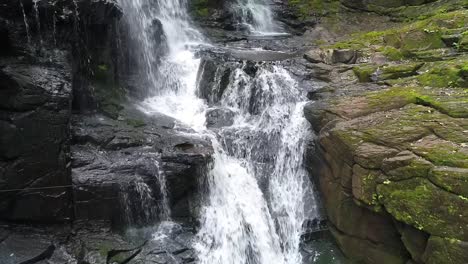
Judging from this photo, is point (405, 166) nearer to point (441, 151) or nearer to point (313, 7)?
point (441, 151)

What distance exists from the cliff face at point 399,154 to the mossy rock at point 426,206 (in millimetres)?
15

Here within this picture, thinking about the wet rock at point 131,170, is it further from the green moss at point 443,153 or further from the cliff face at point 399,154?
the green moss at point 443,153

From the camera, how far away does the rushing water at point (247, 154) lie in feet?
27.4

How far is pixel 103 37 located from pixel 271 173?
19.7 ft

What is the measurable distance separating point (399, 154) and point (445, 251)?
183 centimetres

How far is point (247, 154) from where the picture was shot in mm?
9750

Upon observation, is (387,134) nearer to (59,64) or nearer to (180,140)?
(180,140)

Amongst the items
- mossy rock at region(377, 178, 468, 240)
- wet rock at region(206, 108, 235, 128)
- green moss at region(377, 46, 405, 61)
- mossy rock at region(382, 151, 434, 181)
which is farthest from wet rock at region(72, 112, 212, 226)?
green moss at region(377, 46, 405, 61)

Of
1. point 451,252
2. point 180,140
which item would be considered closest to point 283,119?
point 180,140

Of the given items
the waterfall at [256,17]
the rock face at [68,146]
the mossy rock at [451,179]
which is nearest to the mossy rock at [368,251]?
the mossy rock at [451,179]

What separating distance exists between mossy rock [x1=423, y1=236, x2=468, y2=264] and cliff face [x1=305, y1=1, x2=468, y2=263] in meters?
0.01

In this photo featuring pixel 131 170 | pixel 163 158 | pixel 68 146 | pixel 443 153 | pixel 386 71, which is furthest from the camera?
pixel 386 71

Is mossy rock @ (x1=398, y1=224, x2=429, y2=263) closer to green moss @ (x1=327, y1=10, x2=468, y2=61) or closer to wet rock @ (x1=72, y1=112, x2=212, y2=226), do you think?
wet rock @ (x1=72, y1=112, x2=212, y2=226)

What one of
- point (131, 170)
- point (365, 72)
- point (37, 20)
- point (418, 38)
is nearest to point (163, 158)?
point (131, 170)
